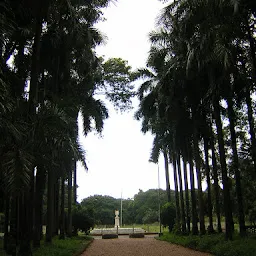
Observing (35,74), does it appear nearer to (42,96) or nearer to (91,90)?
(42,96)

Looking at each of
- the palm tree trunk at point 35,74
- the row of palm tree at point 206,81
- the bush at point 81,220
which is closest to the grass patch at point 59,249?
the palm tree trunk at point 35,74

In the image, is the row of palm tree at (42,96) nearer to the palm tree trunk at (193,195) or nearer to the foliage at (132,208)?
the palm tree trunk at (193,195)

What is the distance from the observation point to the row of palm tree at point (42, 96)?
7.88 meters

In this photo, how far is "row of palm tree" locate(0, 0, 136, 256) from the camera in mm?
7883

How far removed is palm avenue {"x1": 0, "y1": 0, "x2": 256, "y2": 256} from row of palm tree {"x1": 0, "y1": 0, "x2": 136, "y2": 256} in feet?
0.14

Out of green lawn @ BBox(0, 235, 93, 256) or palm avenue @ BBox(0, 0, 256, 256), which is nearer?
palm avenue @ BBox(0, 0, 256, 256)

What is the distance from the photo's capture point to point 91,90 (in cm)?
2009

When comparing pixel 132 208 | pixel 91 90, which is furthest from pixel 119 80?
pixel 132 208

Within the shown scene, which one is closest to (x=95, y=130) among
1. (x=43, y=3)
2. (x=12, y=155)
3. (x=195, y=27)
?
(x=195, y=27)

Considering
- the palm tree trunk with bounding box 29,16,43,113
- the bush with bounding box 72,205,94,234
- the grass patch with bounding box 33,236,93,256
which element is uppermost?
the palm tree trunk with bounding box 29,16,43,113

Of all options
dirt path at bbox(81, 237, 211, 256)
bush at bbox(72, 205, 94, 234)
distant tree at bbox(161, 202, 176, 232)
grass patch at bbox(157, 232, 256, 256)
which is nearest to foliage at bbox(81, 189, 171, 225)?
distant tree at bbox(161, 202, 176, 232)

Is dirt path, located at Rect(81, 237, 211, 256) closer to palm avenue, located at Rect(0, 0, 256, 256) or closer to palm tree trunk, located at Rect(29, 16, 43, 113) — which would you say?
palm avenue, located at Rect(0, 0, 256, 256)

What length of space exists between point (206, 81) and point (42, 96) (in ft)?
28.1

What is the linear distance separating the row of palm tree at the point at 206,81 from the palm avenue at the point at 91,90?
6 centimetres
